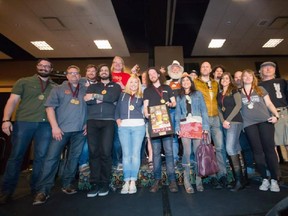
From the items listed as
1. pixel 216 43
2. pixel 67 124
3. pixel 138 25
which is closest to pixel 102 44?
pixel 138 25

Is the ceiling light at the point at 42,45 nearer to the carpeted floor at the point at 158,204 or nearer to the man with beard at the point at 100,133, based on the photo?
the man with beard at the point at 100,133

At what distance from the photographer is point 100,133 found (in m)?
2.78

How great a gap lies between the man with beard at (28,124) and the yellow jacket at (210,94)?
7.72 ft

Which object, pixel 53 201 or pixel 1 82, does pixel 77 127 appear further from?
pixel 1 82

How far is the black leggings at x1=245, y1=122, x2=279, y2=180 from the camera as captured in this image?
104 inches

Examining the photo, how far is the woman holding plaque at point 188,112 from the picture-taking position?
8.87ft

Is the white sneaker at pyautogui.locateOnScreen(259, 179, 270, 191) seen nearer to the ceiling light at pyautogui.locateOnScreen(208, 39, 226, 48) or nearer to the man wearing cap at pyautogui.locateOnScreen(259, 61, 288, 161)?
the man wearing cap at pyautogui.locateOnScreen(259, 61, 288, 161)

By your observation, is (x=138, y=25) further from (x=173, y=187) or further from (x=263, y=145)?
(x=173, y=187)

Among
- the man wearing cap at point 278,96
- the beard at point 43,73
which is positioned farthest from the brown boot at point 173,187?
the beard at point 43,73

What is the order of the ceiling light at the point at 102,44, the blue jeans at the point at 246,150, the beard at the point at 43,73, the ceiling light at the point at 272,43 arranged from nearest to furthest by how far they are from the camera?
the beard at the point at 43,73 < the blue jeans at the point at 246,150 < the ceiling light at the point at 102,44 < the ceiling light at the point at 272,43

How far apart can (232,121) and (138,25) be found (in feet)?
16.3

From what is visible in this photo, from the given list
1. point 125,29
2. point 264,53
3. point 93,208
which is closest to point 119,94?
point 93,208

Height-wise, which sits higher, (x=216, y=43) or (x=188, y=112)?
(x=216, y=43)

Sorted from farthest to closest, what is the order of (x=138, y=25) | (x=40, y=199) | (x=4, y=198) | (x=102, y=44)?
(x=102, y=44) < (x=138, y=25) < (x=4, y=198) < (x=40, y=199)
